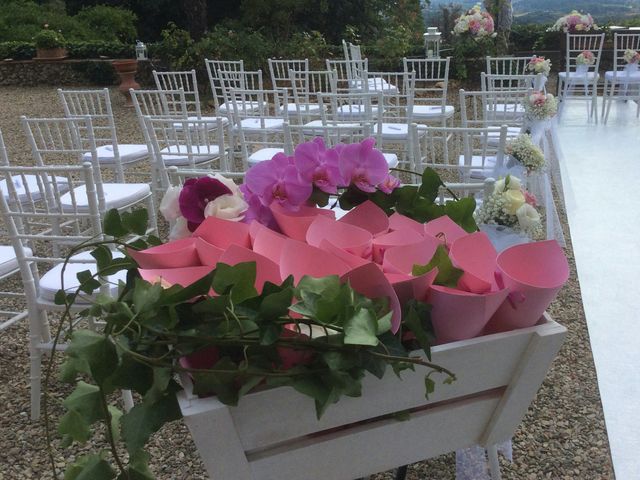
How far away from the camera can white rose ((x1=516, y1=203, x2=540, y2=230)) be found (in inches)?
45.4

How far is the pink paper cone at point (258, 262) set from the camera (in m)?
0.67

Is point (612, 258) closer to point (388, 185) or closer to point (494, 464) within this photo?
point (494, 464)

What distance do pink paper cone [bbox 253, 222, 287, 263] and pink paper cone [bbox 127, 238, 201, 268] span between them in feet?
0.25

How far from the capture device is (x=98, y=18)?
13188mm

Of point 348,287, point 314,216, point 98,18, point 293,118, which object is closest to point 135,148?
point 293,118

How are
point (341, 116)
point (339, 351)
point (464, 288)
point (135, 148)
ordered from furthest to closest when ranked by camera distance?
point (341, 116) < point (135, 148) < point (464, 288) < point (339, 351)

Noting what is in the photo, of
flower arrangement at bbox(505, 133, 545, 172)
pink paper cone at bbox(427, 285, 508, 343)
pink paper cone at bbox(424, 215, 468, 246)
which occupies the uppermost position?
pink paper cone at bbox(424, 215, 468, 246)

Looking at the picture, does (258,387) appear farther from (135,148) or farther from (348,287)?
(135,148)

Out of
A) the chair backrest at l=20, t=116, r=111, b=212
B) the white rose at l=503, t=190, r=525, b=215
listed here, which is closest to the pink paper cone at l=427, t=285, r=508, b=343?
the white rose at l=503, t=190, r=525, b=215

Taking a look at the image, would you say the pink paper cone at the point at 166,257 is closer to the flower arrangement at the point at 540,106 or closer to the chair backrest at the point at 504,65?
the flower arrangement at the point at 540,106

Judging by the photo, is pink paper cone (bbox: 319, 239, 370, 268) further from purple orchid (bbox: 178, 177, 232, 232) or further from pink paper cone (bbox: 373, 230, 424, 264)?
purple orchid (bbox: 178, 177, 232, 232)

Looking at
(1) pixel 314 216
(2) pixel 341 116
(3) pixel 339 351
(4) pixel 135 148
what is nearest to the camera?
(3) pixel 339 351

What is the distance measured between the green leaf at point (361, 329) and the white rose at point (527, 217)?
2.23ft

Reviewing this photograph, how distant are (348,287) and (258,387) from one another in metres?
0.15
